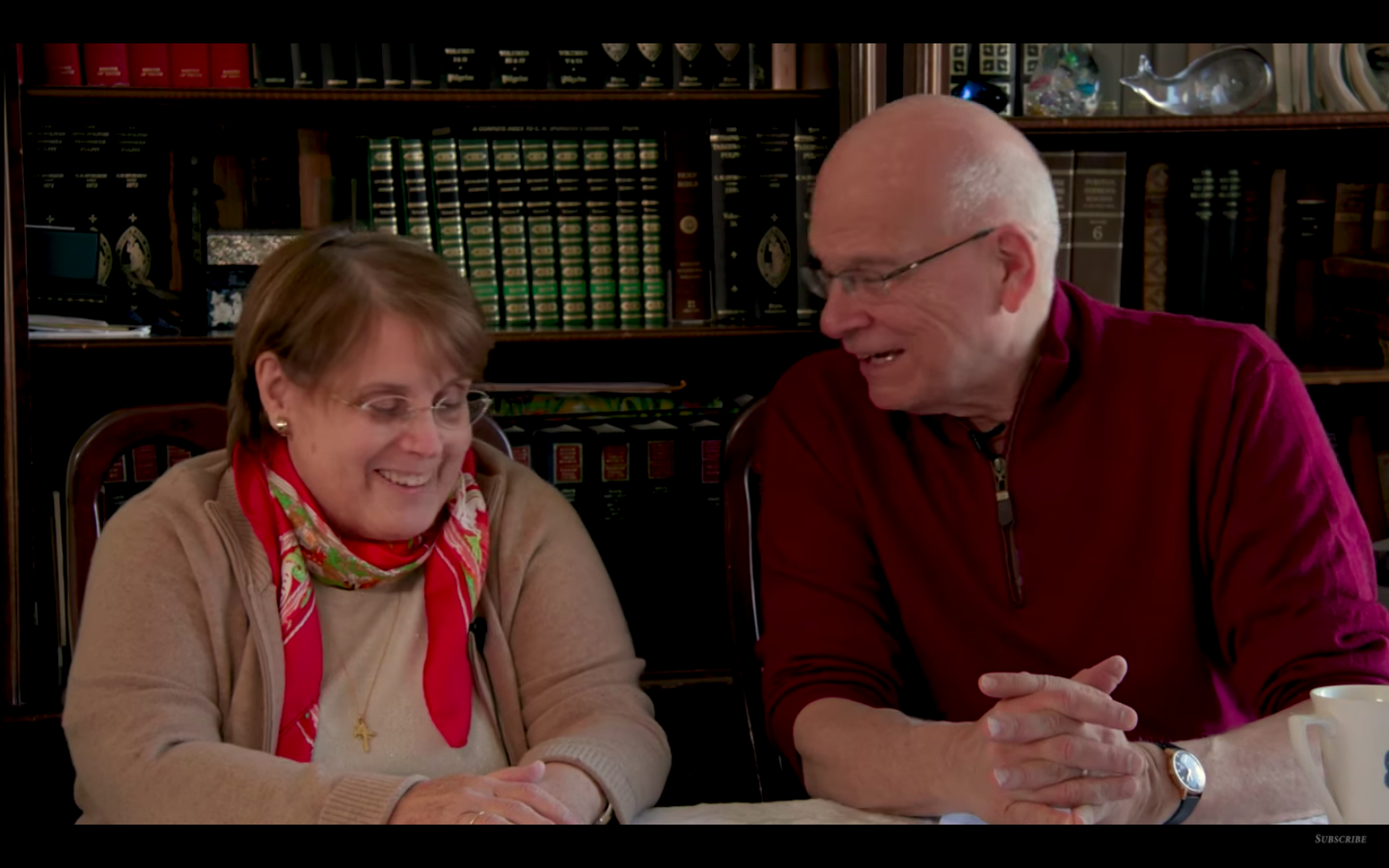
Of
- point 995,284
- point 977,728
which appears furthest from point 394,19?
point 977,728

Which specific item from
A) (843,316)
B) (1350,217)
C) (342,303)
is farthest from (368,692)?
(1350,217)

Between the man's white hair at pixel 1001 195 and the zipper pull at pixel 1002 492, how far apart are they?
0.75 ft

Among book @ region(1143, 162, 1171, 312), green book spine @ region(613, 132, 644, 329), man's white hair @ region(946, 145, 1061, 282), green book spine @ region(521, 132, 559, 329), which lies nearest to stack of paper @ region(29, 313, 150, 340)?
green book spine @ region(521, 132, 559, 329)

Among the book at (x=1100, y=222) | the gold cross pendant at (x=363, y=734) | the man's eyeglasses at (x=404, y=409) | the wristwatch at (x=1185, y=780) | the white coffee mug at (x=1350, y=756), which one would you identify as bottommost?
the gold cross pendant at (x=363, y=734)

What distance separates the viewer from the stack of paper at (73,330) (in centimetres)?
210

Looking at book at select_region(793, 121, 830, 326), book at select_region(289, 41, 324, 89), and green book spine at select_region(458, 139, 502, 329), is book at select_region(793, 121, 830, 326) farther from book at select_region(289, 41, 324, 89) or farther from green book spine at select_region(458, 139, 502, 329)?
book at select_region(289, 41, 324, 89)

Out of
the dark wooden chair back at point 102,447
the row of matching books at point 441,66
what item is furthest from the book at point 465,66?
the dark wooden chair back at point 102,447

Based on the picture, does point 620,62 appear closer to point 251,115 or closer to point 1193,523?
point 251,115

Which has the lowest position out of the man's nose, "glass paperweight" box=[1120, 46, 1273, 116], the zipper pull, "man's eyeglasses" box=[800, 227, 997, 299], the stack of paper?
the zipper pull

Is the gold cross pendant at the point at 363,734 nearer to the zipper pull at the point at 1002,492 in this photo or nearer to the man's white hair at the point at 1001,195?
the zipper pull at the point at 1002,492

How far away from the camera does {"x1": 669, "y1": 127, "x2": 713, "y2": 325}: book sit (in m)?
2.27

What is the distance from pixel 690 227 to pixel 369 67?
59cm

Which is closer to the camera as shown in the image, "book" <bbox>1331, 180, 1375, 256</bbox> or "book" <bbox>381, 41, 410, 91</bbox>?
"book" <bbox>381, 41, 410, 91</bbox>

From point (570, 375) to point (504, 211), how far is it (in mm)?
432
